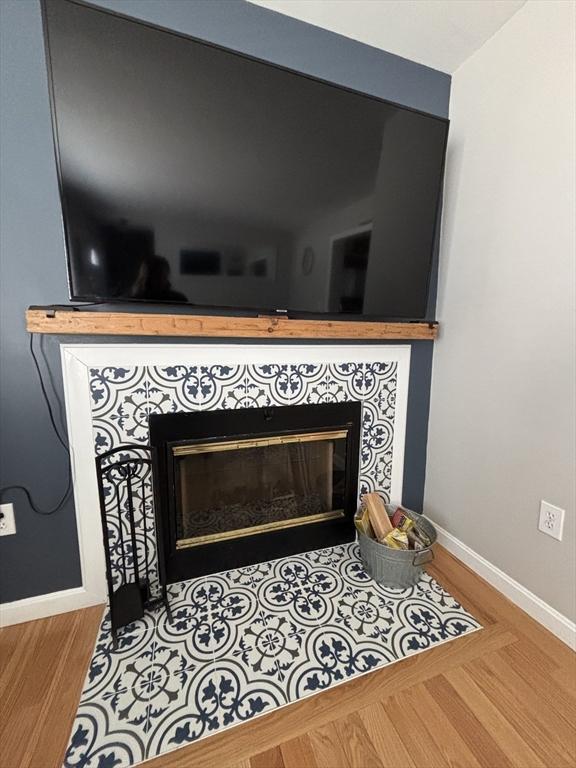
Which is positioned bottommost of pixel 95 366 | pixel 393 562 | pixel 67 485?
pixel 393 562

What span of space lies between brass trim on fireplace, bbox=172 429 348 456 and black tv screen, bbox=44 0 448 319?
0.58 metres

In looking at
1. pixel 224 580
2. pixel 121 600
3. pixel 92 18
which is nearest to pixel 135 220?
pixel 92 18

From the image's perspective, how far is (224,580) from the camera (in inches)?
60.9

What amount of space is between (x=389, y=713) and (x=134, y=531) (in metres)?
1.03

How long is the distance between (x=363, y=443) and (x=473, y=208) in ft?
3.94

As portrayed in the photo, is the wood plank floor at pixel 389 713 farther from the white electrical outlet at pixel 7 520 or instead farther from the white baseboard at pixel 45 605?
the white electrical outlet at pixel 7 520

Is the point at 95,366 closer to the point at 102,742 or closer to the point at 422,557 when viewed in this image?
the point at 102,742

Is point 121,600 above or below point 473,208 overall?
below

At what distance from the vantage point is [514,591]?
57.3 inches

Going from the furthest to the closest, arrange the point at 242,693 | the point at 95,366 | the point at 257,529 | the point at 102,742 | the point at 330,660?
1. the point at 257,529
2. the point at 95,366
3. the point at 330,660
4. the point at 242,693
5. the point at 102,742

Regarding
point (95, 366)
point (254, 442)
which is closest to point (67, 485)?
point (95, 366)

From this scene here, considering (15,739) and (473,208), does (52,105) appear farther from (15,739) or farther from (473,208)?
(15,739)

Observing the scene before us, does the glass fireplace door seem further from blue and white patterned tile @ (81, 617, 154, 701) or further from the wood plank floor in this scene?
the wood plank floor

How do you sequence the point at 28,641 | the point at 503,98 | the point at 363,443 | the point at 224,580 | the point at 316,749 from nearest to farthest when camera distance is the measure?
1. the point at 316,749
2. the point at 28,641
3. the point at 503,98
4. the point at 224,580
5. the point at 363,443
